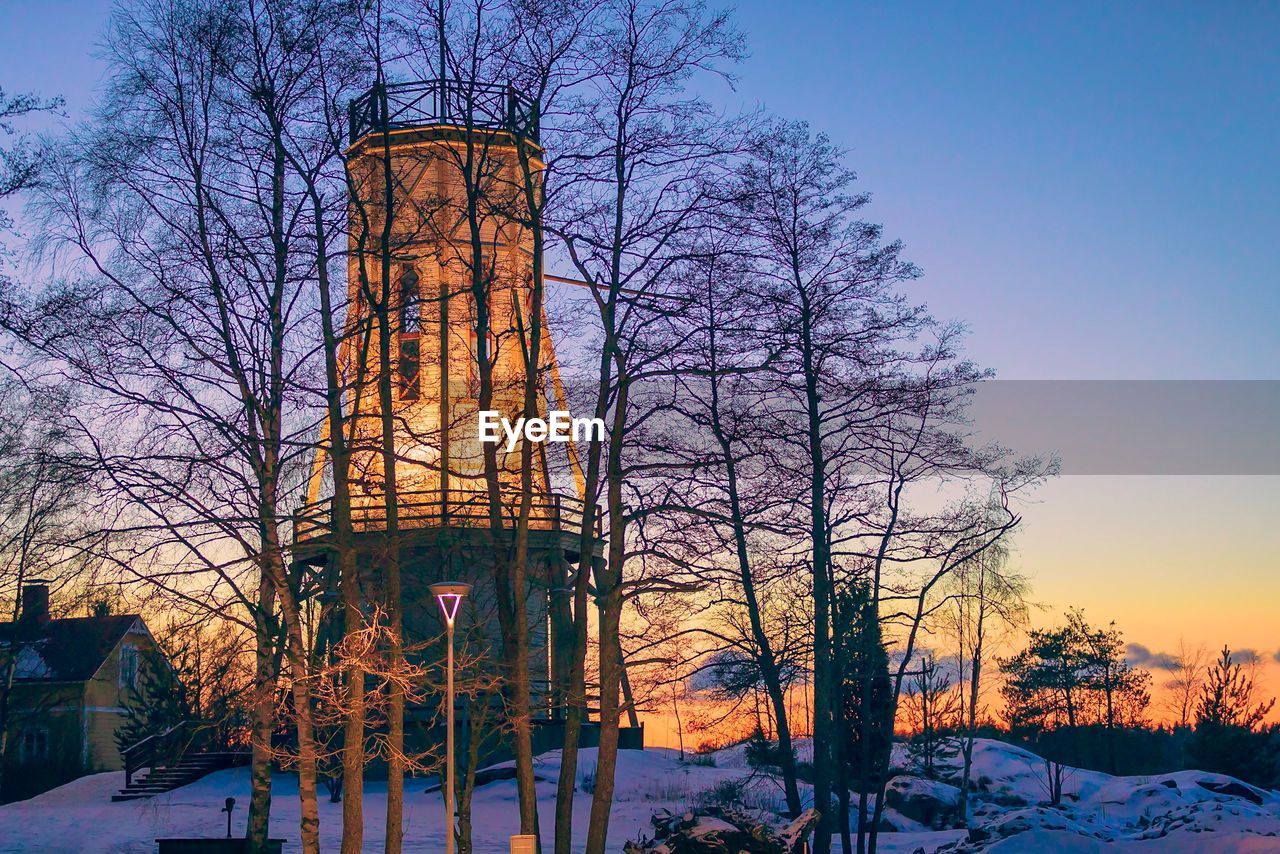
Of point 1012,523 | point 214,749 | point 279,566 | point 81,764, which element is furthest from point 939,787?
point 81,764

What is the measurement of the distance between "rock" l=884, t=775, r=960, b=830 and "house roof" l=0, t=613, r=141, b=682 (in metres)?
27.8

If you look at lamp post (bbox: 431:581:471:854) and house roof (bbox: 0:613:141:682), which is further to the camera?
house roof (bbox: 0:613:141:682)

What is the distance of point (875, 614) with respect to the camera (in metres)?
22.0

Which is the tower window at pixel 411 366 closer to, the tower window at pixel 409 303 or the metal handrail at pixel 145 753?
the tower window at pixel 409 303

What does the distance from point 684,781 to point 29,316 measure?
21.4 m

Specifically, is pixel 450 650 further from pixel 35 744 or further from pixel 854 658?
pixel 35 744

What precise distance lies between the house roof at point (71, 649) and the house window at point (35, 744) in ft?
6.27

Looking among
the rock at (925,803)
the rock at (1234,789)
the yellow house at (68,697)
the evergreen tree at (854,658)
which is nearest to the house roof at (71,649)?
the yellow house at (68,697)

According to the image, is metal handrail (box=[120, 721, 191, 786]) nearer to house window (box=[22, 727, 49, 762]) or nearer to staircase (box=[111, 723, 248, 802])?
staircase (box=[111, 723, 248, 802])

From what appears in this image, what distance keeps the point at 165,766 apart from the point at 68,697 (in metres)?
19.9

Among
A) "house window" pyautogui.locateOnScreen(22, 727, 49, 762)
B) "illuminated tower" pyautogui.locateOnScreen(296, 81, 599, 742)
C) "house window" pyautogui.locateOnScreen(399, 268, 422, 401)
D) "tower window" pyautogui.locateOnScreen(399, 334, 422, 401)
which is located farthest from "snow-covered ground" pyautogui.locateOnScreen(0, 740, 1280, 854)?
"house window" pyautogui.locateOnScreen(22, 727, 49, 762)

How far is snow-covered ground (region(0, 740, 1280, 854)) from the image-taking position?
82.0 ft

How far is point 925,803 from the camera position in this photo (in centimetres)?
3534

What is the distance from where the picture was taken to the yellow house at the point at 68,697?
44.5 metres
